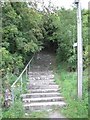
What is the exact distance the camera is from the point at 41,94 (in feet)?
34.3

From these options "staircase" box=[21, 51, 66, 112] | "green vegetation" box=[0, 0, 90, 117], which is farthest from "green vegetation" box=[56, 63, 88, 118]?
"staircase" box=[21, 51, 66, 112]

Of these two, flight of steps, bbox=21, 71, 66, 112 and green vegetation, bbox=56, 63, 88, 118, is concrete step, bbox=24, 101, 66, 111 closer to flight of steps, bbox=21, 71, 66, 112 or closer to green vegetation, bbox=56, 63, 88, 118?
flight of steps, bbox=21, 71, 66, 112

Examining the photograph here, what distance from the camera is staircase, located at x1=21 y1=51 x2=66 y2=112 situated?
Answer: 30.1ft

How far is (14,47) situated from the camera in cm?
1355

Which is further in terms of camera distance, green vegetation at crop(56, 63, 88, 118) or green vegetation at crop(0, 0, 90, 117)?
green vegetation at crop(0, 0, 90, 117)

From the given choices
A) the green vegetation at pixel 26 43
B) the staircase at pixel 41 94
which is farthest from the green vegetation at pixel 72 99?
the staircase at pixel 41 94

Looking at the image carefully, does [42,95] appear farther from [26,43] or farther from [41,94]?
[26,43]

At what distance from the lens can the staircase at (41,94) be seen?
9172 mm

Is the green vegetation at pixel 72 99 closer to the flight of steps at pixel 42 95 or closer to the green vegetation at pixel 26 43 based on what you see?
the green vegetation at pixel 26 43

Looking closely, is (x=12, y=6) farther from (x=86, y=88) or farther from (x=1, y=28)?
(x=86, y=88)

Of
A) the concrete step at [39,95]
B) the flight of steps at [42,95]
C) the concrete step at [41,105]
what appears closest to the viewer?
the concrete step at [41,105]

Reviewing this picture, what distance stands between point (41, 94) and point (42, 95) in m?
0.10

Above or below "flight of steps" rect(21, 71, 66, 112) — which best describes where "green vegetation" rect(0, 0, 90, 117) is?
above

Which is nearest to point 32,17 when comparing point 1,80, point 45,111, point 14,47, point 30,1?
point 30,1
